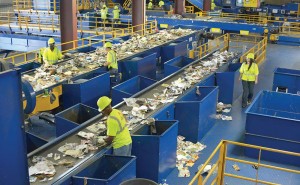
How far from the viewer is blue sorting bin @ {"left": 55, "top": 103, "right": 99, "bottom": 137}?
9.04 meters

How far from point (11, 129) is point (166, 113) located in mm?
5584

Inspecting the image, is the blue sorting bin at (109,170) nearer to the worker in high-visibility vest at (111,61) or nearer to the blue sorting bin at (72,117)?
the blue sorting bin at (72,117)

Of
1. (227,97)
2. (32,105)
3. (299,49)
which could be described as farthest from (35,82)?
(299,49)

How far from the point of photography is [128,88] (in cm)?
1224

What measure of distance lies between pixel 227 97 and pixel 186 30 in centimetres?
1033

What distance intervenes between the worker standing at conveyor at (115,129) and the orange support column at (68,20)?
11.7 m

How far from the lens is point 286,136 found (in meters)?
9.53

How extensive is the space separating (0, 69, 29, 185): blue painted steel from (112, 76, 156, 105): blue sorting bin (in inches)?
263

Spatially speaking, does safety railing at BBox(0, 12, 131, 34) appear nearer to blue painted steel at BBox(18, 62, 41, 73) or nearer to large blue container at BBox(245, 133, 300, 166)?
blue painted steel at BBox(18, 62, 41, 73)

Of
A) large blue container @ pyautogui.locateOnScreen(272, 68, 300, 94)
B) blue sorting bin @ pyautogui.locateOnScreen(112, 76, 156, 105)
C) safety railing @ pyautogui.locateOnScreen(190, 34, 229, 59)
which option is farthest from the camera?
safety railing @ pyautogui.locateOnScreen(190, 34, 229, 59)

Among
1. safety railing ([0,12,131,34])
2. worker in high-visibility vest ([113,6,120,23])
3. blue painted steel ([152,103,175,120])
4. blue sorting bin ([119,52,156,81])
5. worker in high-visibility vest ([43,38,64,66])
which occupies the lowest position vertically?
blue painted steel ([152,103,175,120])

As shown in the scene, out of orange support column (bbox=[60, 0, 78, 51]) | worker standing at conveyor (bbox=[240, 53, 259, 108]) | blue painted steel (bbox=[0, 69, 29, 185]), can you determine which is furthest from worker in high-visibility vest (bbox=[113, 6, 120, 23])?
blue painted steel (bbox=[0, 69, 29, 185])

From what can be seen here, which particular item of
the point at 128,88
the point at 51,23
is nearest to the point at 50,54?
the point at 128,88

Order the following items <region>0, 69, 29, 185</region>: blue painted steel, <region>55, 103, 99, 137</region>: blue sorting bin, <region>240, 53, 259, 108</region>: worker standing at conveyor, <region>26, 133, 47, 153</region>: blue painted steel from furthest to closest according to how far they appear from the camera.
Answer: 1. <region>240, 53, 259, 108</region>: worker standing at conveyor
2. <region>55, 103, 99, 137</region>: blue sorting bin
3. <region>26, 133, 47, 153</region>: blue painted steel
4. <region>0, 69, 29, 185</region>: blue painted steel
